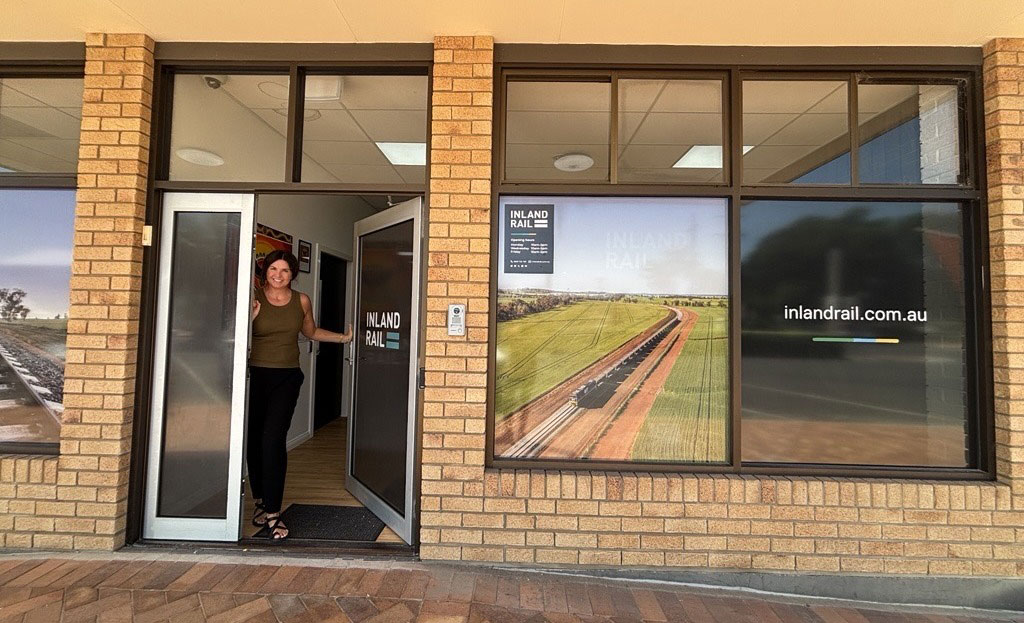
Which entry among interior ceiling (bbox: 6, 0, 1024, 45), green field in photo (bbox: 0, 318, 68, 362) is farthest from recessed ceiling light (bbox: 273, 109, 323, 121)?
green field in photo (bbox: 0, 318, 68, 362)

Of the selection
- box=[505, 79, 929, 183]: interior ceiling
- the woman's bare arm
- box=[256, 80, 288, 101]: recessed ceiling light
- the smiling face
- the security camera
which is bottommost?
the woman's bare arm

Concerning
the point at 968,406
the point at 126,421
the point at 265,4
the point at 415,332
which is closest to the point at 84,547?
the point at 126,421

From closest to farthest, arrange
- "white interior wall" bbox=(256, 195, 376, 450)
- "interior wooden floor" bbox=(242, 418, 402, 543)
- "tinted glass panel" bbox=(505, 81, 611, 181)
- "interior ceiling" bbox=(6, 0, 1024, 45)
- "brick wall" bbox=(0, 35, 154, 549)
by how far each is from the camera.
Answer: "interior ceiling" bbox=(6, 0, 1024, 45)
"brick wall" bbox=(0, 35, 154, 549)
"tinted glass panel" bbox=(505, 81, 611, 181)
"interior wooden floor" bbox=(242, 418, 402, 543)
"white interior wall" bbox=(256, 195, 376, 450)

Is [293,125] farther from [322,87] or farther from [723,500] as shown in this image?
[723,500]

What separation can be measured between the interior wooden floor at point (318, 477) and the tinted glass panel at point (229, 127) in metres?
2.36

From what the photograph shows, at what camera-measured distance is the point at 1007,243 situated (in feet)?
9.05

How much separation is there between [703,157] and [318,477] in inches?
158

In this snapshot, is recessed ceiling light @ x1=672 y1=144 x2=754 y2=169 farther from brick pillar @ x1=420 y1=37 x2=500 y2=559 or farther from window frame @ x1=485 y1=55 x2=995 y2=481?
brick pillar @ x1=420 y1=37 x2=500 y2=559

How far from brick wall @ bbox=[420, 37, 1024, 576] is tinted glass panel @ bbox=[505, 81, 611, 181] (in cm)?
59

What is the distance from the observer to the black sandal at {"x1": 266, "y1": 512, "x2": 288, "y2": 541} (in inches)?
122

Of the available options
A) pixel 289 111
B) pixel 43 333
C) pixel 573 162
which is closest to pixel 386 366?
pixel 289 111

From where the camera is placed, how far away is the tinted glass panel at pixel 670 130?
9.89ft

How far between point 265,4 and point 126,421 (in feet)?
8.24

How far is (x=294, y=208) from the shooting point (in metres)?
5.34
